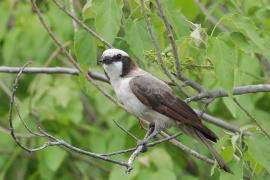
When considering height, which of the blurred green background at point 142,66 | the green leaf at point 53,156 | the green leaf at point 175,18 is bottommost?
the green leaf at point 53,156

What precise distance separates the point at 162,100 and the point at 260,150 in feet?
3.20

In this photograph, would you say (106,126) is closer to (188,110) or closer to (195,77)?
(195,77)

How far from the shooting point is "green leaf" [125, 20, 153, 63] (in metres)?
4.17

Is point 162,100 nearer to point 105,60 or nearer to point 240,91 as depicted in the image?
point 105,60

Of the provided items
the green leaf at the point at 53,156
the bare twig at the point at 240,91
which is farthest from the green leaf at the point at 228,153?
the green leaf at the point at 53,156

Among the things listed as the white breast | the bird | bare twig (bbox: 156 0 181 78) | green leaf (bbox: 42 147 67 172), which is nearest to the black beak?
the bird

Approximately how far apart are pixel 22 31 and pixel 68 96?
111cm

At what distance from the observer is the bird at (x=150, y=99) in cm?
474

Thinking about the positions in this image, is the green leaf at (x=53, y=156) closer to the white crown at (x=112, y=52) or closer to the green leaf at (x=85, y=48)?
the white crown at (x=112, y=52)

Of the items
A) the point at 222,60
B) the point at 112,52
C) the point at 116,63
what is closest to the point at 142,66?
the point at 116,63

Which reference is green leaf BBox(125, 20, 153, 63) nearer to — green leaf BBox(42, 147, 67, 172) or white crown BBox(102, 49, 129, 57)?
white crown BBox(102, 49, 129, 57)

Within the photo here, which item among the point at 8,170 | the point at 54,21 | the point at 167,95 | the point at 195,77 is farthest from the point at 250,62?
the point at 8,170

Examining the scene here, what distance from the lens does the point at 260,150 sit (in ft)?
13.2

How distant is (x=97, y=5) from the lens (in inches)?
156
